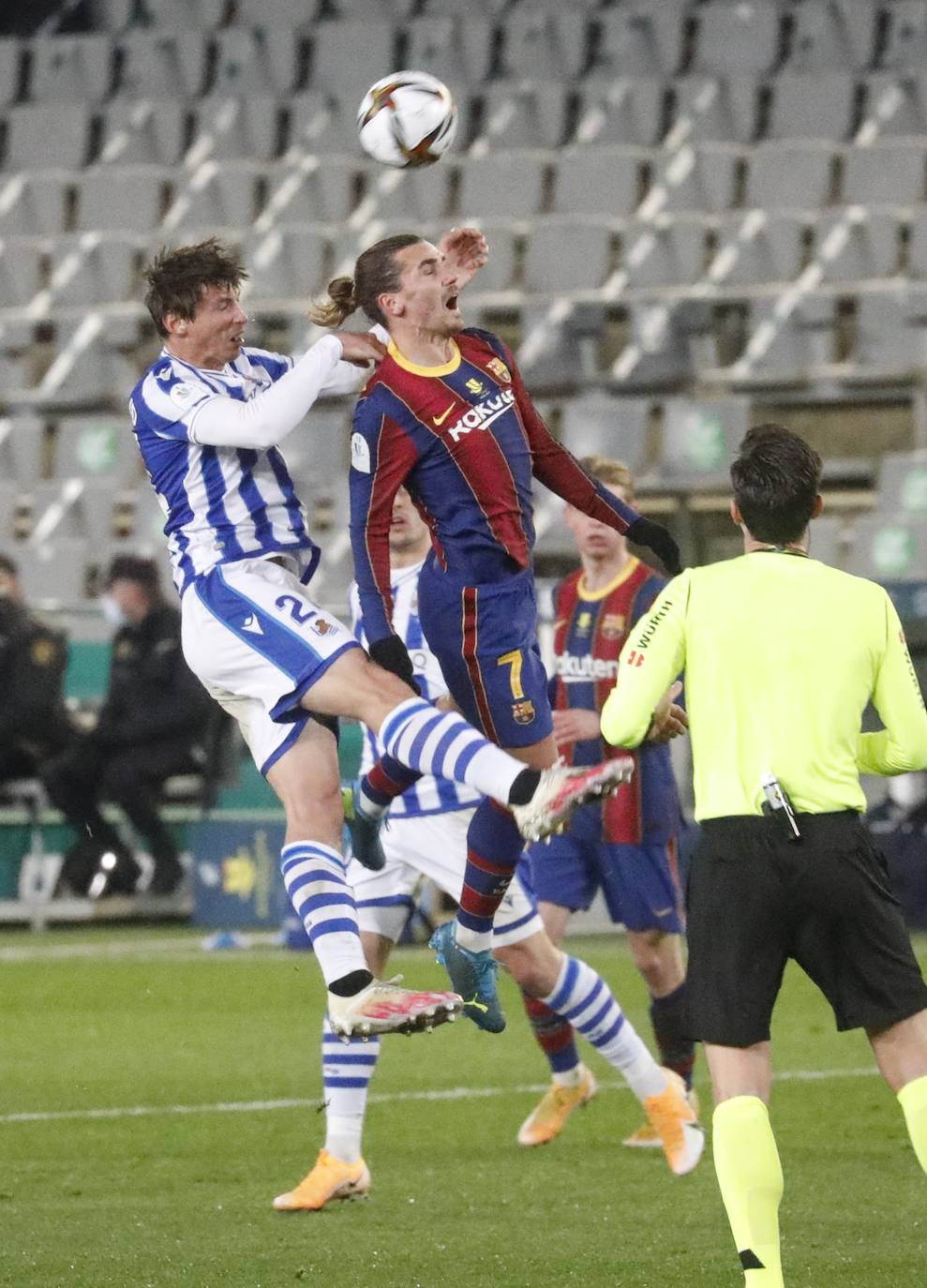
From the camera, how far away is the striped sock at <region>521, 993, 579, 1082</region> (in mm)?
7742

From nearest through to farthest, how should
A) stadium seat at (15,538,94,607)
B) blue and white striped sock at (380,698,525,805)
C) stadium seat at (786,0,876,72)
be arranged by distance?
1. blue and white striped sock at (380,698,525,805)
2. stadium seat at (15,538,94,607)
3. stadium seat at (786,0,876,72)

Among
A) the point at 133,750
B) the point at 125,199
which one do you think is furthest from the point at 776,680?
the point at 125,199

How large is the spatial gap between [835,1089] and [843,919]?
4.12 m

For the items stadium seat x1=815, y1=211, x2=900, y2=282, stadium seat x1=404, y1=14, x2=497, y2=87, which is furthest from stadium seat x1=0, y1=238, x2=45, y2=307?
stadium seat x1=815, y1=211, x2=900, y2=282

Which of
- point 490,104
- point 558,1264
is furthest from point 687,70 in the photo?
point 558,1264

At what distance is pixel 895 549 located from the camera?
1480 cm

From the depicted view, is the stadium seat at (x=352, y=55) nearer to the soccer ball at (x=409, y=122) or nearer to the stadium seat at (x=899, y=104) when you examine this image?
the stadium seat at (x=899, y=104)

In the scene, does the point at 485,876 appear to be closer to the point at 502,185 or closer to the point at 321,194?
the point at 502,185

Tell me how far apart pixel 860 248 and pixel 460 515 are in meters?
12.2

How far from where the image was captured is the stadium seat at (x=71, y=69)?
22.6m

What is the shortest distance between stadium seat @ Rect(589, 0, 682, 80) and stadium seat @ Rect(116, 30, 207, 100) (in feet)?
13.3

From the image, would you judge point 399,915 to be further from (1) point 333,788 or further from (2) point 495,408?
(2) point 495,408

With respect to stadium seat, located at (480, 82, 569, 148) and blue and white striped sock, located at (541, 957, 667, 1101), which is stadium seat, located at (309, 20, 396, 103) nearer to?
stadium seat, located at (480, 82, 569, 148)

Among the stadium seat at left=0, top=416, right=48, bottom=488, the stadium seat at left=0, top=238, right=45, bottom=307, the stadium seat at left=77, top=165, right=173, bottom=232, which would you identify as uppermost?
the stadium seat at left=77, top=165, right=173, bottom=232
